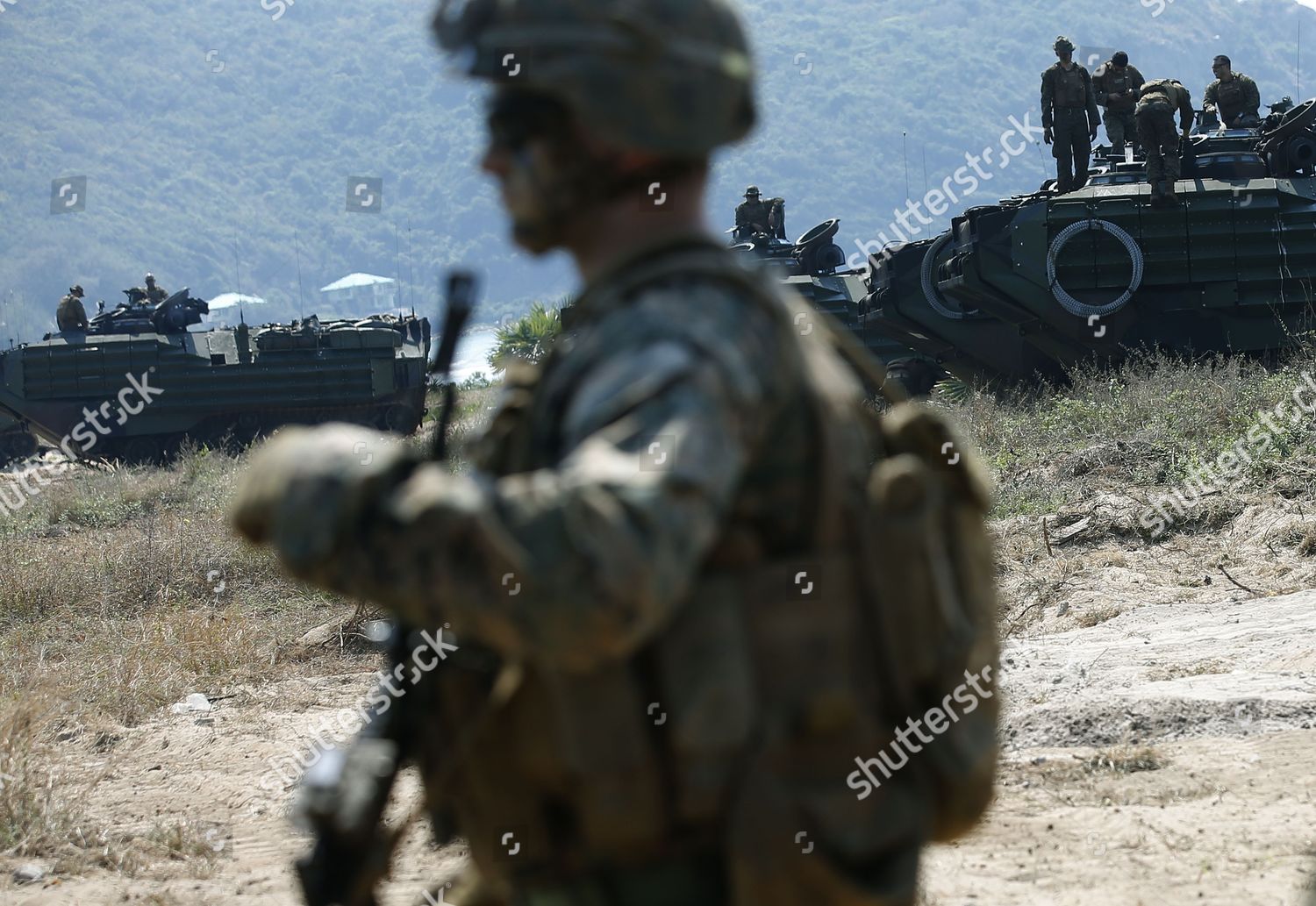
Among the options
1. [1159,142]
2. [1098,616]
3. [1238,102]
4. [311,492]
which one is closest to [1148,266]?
[1159,142]

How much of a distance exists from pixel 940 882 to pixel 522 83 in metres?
3.25

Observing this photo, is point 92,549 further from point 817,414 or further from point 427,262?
point 427,262

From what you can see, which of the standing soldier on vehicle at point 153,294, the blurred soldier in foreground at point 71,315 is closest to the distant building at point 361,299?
the standing soldier on vehicle at point 153,294

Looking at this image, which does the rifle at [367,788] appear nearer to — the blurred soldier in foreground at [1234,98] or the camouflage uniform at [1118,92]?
the camouflage uniform at [1118,92]

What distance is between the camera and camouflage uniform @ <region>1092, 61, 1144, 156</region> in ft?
60.7

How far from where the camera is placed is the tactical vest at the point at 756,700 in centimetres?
173

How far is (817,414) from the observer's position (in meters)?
1.81

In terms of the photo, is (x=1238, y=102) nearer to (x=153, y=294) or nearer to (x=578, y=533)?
(x=578, y=533)

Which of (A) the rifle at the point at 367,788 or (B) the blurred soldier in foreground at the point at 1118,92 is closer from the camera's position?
(A) the rifle at the point at 367,788

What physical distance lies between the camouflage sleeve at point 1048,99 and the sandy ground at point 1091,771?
381 inches

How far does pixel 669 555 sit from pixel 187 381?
84.3ft

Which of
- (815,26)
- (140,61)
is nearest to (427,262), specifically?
(140,61)

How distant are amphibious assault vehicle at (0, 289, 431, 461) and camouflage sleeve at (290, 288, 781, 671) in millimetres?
24102

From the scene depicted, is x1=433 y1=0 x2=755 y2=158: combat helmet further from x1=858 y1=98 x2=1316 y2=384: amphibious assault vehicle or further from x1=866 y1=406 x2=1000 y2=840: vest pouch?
x1=858 y1=98 x2=1316 y2=384: amphibious assault vehicle
